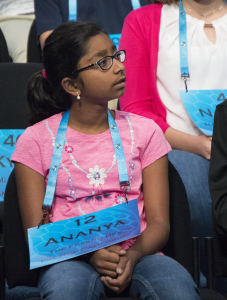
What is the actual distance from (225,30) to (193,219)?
850 millimetres

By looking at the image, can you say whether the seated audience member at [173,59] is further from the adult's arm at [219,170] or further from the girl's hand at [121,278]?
the girl's hand at [121,278]

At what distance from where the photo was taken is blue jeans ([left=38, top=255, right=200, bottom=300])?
1130 millimetres

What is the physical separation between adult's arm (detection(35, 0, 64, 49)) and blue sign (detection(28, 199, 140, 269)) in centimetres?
140

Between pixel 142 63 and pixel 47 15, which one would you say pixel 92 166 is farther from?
pixel 47 15

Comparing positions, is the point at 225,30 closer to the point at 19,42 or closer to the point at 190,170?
the point at 190,170

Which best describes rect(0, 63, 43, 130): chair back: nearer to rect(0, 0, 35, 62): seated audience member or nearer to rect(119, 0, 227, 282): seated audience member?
rect(119, 0, 227, 282): seated audience member

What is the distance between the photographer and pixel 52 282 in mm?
1171

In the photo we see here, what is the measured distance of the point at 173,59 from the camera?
1.81m

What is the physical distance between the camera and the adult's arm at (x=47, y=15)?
234 cm

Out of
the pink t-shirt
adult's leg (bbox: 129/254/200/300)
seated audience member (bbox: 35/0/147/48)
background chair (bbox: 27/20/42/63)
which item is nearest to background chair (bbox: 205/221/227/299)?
adult's leg (bbox: 129/254/200/300)

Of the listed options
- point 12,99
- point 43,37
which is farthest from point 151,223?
point 43,37

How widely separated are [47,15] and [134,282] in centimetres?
165

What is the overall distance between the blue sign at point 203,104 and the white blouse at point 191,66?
0.14 meters

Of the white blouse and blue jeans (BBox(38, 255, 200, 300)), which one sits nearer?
blue jeans (BBox(38, 255, 200, 300))
